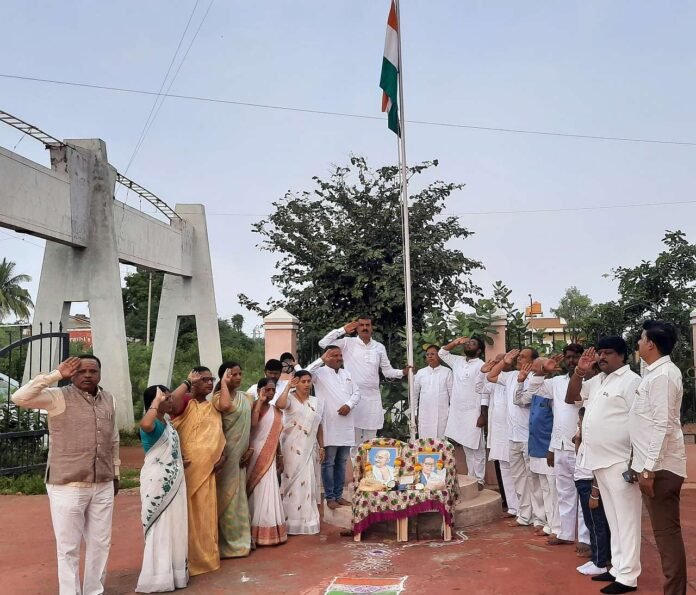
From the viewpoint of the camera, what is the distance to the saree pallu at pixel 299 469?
6438mm

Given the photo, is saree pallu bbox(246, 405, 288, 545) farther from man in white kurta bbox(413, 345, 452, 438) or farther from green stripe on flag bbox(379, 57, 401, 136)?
green stripe on flag bbox(379, 57, 401, 136)

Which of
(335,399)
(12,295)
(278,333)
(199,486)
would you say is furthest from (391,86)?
(12,295)

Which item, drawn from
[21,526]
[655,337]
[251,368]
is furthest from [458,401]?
[251,368]

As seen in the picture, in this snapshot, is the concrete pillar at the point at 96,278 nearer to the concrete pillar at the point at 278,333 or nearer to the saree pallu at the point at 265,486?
the concrete pillar at the point at 278,333

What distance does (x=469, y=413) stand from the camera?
7.46 meters

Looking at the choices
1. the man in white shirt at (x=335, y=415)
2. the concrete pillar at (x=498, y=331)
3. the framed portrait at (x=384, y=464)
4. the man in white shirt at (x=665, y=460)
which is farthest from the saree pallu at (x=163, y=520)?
the concrete pillar at (x=498, y=331)

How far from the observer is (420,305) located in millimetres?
15180

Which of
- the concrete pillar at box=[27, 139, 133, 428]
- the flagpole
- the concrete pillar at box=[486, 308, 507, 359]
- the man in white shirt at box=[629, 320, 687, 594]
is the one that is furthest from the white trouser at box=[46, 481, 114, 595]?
the concrete pillar at box=[27, 139, 133, 428]

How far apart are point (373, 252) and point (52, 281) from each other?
6.56 meters

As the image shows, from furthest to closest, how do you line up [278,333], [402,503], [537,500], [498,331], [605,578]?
[278,333], [498,331], [537,500], [402,503], [605,578]

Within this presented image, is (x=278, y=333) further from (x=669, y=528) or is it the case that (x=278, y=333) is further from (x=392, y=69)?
(x=669, y=528)

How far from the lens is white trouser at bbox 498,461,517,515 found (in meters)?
6.71

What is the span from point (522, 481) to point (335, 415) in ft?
6.16

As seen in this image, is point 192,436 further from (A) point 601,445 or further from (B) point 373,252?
(B) point 373,252
